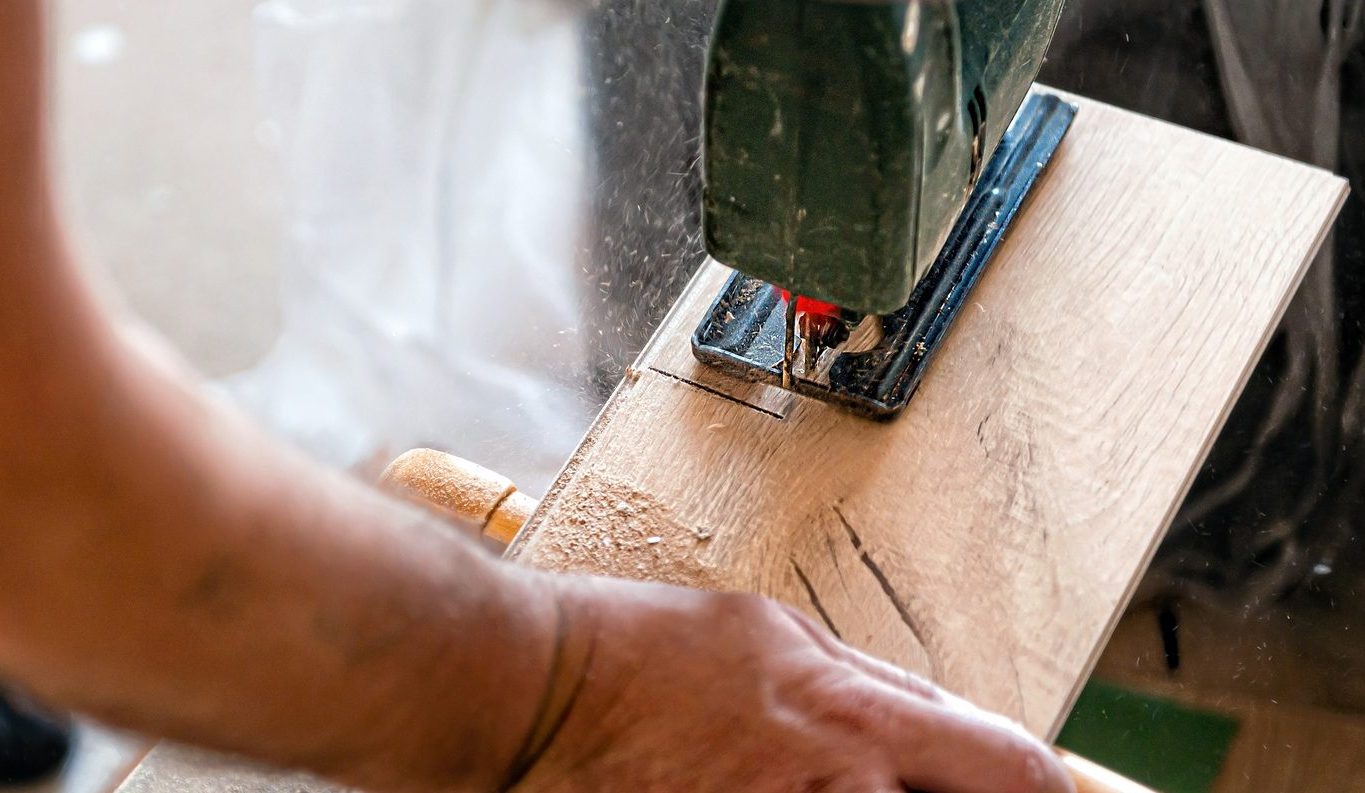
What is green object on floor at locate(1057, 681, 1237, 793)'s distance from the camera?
1368 millimetres

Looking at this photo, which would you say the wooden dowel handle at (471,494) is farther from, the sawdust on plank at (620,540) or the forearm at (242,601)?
the forearm at (242,601)

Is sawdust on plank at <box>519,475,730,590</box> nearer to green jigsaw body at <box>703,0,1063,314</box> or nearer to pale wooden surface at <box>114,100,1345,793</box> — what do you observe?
pale wooden surface at <box>114,100,1345,793</box>

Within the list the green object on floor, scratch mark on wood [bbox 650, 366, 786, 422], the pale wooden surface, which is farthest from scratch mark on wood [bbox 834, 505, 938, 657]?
the green object on floor

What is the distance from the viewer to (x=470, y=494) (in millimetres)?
1207

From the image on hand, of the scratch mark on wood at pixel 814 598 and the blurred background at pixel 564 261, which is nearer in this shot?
the scratch mark on wood at pixel 814 598

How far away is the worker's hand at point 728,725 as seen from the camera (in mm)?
861

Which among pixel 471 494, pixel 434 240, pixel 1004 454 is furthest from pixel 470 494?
pixel 434 240

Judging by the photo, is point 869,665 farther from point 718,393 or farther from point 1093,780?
point 718,393

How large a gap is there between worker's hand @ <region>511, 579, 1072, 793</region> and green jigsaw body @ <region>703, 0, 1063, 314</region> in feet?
0.96

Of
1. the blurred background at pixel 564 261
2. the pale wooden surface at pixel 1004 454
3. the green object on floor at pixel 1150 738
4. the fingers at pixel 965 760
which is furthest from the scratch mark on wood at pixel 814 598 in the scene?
the green object on floor at pixel 1150 738

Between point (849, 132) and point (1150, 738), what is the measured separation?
2.95 feet

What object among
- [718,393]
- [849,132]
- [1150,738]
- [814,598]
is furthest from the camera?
[1150,738]

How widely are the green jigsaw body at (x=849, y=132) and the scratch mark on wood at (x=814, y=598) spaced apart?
23cm

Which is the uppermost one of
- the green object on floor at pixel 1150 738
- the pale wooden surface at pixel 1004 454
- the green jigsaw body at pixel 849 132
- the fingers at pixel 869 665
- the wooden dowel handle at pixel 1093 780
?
the green jigsaw body at pixel 849 132
